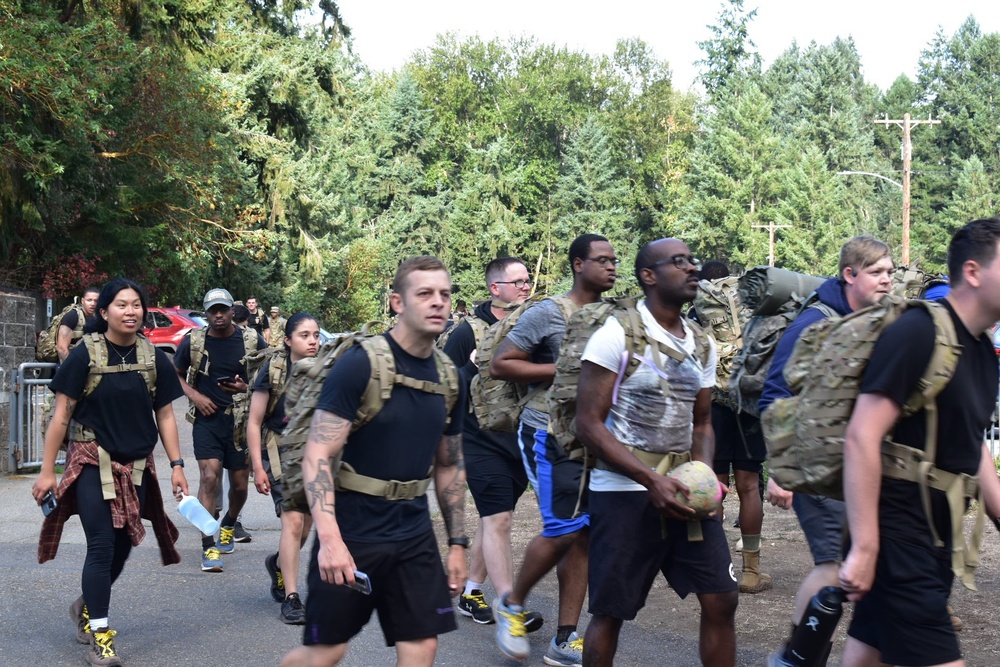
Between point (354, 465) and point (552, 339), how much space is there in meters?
2.20

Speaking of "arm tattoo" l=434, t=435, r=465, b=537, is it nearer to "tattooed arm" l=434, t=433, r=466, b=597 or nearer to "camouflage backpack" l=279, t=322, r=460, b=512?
"tattooed arm" l=434, t=433, r=466, b=597

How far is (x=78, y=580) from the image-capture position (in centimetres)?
841

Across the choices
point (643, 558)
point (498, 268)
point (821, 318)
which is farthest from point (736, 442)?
point (643, 558)

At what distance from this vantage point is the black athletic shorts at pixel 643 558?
476 centimetres

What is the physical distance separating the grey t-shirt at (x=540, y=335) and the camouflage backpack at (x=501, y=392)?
0.04 m

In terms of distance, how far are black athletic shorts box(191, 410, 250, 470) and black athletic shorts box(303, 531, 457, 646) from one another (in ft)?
16.3

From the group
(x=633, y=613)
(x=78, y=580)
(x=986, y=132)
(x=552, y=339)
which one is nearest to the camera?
(x=633, y=613)

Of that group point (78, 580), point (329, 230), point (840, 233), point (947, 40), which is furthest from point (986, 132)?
point (78, 580)

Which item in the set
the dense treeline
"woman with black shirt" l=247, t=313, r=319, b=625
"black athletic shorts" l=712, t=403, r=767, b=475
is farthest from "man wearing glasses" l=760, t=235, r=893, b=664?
the dense treeline

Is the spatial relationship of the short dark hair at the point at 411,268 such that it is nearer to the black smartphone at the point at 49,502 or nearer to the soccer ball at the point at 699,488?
the soccer ball at the point at 699,488

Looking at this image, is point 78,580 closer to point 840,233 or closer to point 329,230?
point 329,230

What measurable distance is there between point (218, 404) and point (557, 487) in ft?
13.0

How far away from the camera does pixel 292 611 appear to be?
7.23 metres

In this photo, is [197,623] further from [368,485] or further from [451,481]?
[368,485]
